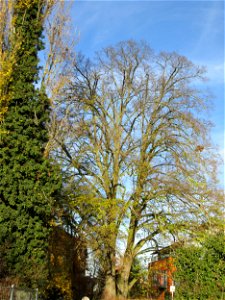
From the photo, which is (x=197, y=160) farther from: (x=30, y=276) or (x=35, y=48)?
(x=30, y=276)

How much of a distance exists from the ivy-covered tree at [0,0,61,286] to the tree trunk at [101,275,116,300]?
23.2ft

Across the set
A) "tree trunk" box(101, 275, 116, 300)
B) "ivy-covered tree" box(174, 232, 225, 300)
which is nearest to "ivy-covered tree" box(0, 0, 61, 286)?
"ivy-covered tree" box(174, 232, 225, 300)

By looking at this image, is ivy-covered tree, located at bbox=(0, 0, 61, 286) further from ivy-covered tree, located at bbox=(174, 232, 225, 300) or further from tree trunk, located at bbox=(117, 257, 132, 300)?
tree trunk, located at bbox=(117, 257, 132, 300)

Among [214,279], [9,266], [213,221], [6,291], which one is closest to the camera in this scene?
[6,291]

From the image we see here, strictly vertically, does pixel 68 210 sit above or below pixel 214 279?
above

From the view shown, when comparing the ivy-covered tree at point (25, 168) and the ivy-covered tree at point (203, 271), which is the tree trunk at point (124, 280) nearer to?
the ivy-covered tree at point (203, 271)

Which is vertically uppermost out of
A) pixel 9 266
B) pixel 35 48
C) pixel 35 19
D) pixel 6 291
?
pixel 35 19

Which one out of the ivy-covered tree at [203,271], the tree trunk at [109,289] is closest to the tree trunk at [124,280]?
the tree trunk at [109,289]

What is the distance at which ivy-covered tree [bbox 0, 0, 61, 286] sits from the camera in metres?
16.1

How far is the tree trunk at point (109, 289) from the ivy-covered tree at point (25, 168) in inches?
279

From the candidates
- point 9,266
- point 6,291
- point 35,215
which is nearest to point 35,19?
point 35,215

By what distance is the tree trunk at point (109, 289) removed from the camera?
79.3 ft

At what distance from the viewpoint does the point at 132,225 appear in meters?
24.7

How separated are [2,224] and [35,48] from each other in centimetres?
771
